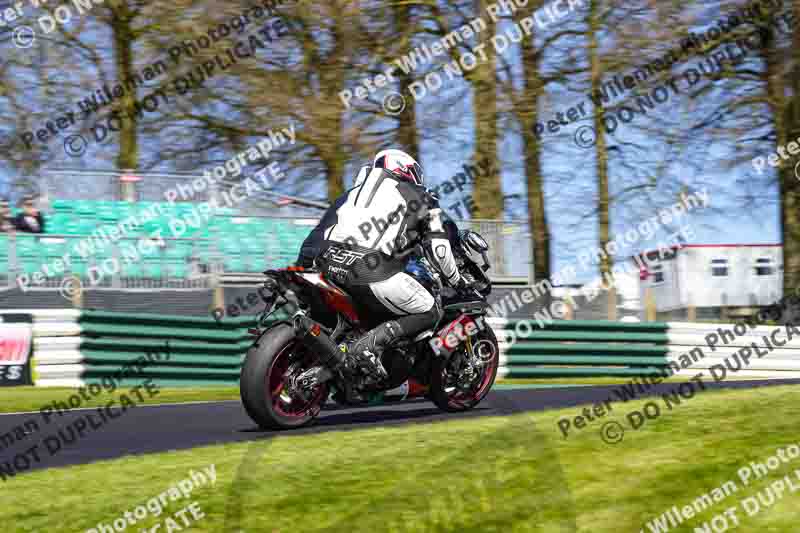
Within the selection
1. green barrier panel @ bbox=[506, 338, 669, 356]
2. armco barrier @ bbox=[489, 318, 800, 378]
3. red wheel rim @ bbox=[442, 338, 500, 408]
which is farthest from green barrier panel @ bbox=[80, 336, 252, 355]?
red wheel rim @ bbox=[442, 338, 500, 408]

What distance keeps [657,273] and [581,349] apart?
1439cm

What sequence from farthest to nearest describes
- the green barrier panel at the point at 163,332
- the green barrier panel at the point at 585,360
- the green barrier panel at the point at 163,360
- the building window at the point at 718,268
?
1. the building window at the point at 718,268
2. the green barrier panel at the point at 585,360
3. the green barrier panel at the point at 163,332
4. the green barrier panel at the point at 163,360

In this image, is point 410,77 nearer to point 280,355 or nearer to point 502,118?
point 502,118

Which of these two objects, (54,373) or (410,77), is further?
(410,77)

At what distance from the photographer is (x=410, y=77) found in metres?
17.0

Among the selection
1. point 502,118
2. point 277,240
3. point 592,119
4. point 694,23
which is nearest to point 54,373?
point 277,240

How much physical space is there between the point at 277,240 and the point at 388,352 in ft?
33.8

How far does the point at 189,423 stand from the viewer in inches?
314

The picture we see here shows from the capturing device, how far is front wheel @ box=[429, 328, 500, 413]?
7.69 metres

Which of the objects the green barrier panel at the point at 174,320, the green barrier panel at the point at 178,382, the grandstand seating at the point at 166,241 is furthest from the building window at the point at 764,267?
the green barrier panel at the point at 178,382

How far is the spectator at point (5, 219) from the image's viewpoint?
15.0 meters

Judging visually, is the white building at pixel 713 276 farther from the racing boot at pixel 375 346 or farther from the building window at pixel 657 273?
the racing boot at pixel 375 346

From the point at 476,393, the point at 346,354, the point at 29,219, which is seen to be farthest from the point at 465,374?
the point at 29,219

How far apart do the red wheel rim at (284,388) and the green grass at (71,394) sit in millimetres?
4082
